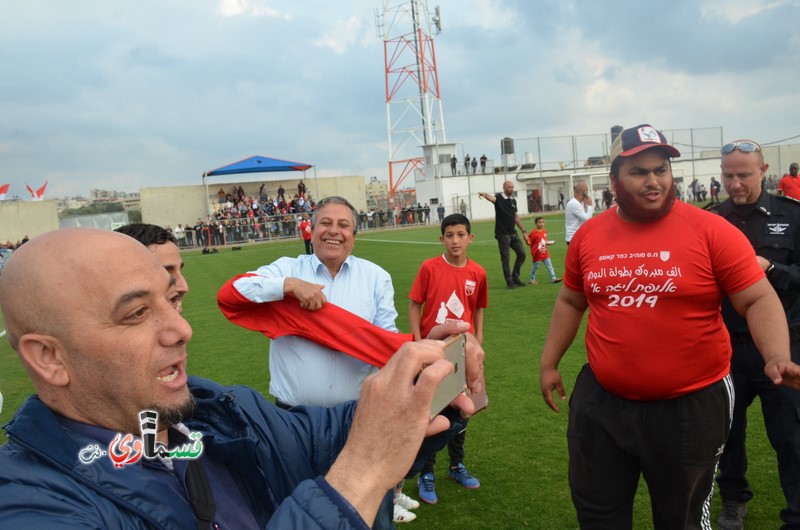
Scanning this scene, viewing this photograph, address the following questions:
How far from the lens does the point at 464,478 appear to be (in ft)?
15.5

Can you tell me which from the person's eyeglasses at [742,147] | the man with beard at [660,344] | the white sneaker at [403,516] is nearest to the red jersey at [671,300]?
the man with beard at [660,344]

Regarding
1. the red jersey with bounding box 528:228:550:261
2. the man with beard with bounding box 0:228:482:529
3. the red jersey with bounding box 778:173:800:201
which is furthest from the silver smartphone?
the red jersey with bounding box 778:173:800:201

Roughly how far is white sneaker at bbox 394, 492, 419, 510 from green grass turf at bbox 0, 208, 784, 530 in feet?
0.27

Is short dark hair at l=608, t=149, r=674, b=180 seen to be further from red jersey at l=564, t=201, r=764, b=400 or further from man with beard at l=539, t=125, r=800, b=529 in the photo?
red jersey at l=564, t=201, r=764, b=400

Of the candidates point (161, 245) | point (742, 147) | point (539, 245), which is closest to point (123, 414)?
point (161, 245)

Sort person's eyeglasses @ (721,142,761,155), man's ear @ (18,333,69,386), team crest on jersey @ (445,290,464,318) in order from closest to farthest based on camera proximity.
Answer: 1. man's ear @ (18,333,69,386)
2. person's eyeglasses @ (721,142,761,155)
3. team crest on jersey @ (445,290,464,318)

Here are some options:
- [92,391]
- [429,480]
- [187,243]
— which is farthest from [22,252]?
[187,243]

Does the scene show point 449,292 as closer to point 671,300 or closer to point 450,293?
point 450,293

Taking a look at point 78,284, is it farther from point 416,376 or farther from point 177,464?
point 416,376

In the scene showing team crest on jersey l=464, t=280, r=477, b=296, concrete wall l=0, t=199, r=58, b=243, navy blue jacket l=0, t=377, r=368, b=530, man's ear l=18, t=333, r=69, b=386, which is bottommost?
team crest on jersey l=464, t=280, r=477, b=296

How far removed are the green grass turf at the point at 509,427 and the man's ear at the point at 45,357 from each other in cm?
347

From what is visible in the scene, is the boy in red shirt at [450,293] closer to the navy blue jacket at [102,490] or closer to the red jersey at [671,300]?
the red jersey at [671,300]

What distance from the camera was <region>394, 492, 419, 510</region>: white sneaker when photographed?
4411 mm

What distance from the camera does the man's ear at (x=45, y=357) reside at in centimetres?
129
